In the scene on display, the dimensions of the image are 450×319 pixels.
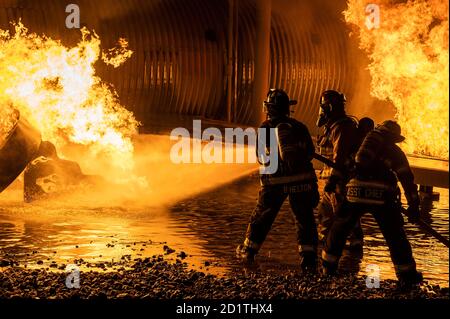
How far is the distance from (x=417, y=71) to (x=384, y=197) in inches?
165

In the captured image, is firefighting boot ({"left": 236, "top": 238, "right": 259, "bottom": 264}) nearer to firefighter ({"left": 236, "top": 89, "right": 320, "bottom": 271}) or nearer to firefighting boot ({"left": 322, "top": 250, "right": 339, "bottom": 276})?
firefighter ({"left": 236, "top": 89, "right": 320, "bottom": 271})

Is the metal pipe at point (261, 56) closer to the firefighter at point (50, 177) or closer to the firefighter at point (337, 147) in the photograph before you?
the firefighter at point (50, 177)

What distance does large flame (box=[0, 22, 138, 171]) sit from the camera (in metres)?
14.7

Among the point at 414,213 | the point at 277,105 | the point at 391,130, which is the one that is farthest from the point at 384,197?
the point at 277,105

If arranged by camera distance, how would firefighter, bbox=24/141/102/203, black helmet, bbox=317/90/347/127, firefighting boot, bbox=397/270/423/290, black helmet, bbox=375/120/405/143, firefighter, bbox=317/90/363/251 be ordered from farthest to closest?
1. firefighter, bbox=24/141/102/203
2. black helmet, bbox=317/90/347/127
3. firefighter, bbox=317/90/363/251
4. black helmet, bbox=375/120/405/143
5. firefighting boot, bbox=397/270/423/290

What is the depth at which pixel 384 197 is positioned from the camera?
8883mm

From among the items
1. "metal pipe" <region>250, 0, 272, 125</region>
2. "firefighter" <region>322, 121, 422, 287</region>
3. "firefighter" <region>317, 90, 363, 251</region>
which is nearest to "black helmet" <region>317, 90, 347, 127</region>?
"firefighter" <region>317, 90, 363, 251</region>

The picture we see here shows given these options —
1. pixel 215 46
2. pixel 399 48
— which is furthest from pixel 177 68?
pixel 399 48

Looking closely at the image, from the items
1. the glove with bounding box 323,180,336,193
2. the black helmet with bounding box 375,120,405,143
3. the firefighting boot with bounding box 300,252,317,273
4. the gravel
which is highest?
the black helmet with bounding box 375,120,405,143

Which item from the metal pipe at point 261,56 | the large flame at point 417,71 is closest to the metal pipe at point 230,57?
the metal pipe at point 261,56

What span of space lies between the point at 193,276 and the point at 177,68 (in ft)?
31.1

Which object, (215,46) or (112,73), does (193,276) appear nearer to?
(112,73)

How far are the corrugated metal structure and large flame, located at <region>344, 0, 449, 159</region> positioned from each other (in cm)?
384
